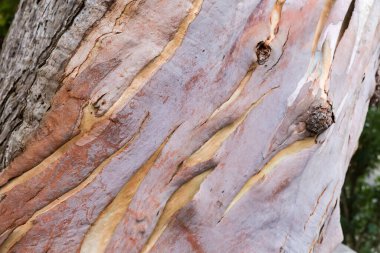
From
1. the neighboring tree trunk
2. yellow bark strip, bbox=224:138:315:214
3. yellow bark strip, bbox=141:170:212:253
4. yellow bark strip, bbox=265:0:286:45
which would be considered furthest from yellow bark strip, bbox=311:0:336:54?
yellow bark strip, bbox=141:170:212:253

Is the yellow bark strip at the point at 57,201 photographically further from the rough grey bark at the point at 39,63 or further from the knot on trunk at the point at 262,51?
the knot on trunk at the point at 262,51

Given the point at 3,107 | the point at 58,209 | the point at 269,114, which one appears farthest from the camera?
the point at 3,107

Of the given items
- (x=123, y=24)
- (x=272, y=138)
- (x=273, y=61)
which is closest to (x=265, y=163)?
(x=272, y=138)

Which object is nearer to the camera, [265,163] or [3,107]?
[265,163]

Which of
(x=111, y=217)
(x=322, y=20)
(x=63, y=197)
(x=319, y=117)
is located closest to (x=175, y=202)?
(x=111, y=217)

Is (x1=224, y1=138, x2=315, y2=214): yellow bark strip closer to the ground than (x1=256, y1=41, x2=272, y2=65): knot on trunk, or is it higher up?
closer to the ground

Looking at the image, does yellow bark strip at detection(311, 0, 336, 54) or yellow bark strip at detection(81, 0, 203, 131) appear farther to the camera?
yellow bark strip at detection(311, 0, 336, 54)

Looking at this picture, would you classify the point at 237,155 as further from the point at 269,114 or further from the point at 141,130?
the point at 141,130

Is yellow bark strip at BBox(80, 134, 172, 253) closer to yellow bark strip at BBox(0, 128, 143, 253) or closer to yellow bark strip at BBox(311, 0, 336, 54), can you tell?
yellow bark strip at BBox(0, 128, 143, 253)
